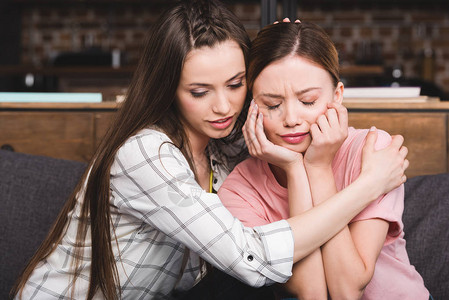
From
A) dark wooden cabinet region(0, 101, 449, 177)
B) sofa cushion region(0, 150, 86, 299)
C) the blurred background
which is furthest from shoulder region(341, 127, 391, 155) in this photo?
the blurred background

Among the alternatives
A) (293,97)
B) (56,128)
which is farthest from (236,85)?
(56,128)

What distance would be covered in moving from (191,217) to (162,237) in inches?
8.4

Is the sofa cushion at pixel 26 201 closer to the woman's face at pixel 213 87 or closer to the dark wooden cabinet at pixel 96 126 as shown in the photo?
the dark wooden cabinet at pixel 96 126

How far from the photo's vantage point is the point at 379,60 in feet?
15.3

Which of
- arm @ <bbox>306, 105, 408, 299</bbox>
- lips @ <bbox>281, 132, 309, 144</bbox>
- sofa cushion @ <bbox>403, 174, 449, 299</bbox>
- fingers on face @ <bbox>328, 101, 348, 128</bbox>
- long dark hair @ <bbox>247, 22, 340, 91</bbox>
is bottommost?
sofa cushion @ <bbox>403, 174, 449, 299</bbox>

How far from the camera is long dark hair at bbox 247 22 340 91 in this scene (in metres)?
1.35

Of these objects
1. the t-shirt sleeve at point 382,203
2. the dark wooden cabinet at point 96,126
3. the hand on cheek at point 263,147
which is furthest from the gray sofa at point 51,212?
the hand on cheek at point 263,147

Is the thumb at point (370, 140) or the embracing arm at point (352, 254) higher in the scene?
the thumb at point (370, 140)

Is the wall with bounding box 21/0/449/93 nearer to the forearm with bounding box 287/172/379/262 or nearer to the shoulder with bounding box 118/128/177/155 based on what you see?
the shoulder with bounding box 118/128/177/155

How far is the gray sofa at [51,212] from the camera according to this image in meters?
1.63

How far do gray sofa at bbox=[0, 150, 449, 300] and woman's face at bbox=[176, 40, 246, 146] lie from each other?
63 cm

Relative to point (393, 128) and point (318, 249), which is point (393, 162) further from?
point (393, 128)

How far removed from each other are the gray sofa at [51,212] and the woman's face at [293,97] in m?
0.58


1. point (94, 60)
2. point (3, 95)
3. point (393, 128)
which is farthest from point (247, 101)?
point (94, 60)
